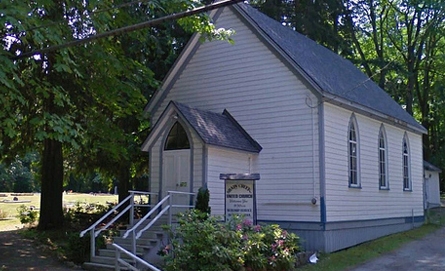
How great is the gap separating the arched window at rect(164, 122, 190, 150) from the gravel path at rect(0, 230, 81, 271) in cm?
487

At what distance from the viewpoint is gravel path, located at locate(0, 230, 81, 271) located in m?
14.0

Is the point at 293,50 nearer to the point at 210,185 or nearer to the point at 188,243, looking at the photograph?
the point at 210,185

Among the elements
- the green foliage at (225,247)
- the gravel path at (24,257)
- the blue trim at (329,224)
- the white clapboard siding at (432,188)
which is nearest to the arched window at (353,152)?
the blue trim at (329,224)

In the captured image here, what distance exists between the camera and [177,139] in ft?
53.9

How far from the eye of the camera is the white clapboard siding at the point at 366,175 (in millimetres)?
16766

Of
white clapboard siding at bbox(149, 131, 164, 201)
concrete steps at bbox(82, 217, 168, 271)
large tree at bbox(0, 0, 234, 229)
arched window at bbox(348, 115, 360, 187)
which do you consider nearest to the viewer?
large tree at bbox(0, 0, 234, 229)

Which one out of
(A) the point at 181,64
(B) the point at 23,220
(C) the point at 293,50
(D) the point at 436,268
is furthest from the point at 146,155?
(D) the point at 436,268

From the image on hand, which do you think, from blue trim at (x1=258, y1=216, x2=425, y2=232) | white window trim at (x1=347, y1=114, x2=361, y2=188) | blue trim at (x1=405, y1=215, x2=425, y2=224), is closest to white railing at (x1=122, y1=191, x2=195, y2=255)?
blue trim at (x1=258, y1=216, x2=425, y2=232)

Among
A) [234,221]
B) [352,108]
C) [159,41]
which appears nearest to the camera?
[234,221]

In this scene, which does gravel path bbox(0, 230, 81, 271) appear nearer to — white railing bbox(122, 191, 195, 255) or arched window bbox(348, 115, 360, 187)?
white railing bbox(122, 191, 195, 255)

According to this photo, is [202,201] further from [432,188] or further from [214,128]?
[432,188]

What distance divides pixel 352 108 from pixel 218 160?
572 cm

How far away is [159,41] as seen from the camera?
22031mm

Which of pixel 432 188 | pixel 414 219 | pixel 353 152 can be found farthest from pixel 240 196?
pixel 432 188
